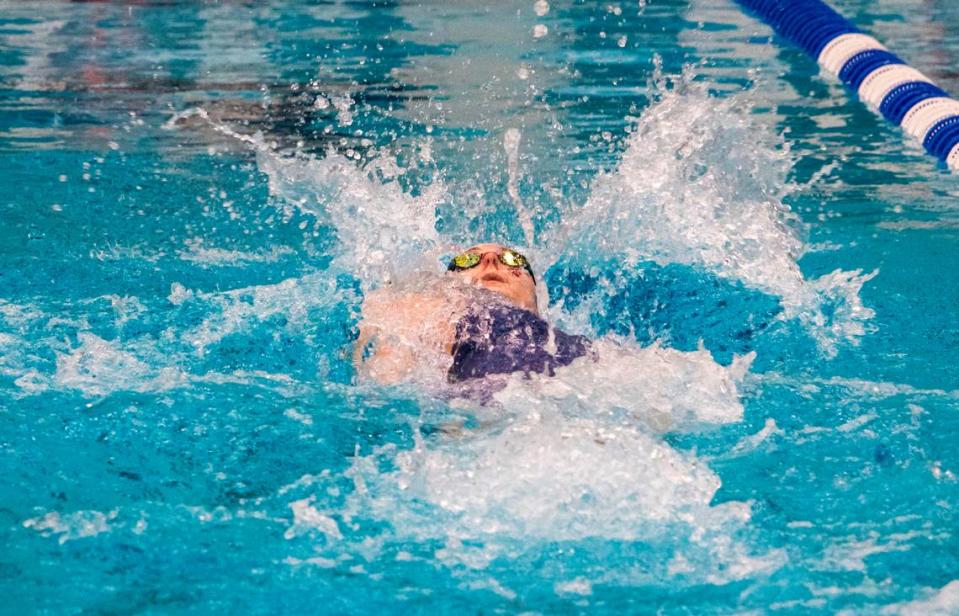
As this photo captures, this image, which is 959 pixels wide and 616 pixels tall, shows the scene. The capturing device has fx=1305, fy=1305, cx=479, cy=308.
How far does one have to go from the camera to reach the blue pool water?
9.01 ft

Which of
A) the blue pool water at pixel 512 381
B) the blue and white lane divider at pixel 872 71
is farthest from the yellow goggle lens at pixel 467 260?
the blue and white lane divider at pixel 872 71

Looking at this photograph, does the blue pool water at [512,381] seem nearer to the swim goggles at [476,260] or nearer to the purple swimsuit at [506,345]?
the purple swimsuit at [506,345]

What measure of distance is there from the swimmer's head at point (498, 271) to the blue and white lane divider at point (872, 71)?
313cm

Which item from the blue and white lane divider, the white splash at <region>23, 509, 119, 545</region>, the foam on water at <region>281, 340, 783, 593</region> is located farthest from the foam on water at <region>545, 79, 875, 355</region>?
the white splash at <region>23, 509, 119, 545</region>

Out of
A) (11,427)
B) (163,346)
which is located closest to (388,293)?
(163,346)

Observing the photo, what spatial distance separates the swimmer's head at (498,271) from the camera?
407 centimetres

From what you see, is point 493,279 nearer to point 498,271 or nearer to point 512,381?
point 498,271

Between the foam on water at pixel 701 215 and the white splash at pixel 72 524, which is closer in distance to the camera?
the white splash at pixel 72 524

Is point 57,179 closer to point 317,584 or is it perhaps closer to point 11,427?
point 11,427

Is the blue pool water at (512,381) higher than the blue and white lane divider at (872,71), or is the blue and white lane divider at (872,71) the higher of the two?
the blue and white lane divider at (872,71)

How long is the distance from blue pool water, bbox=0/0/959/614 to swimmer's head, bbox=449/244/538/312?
1.34 ft

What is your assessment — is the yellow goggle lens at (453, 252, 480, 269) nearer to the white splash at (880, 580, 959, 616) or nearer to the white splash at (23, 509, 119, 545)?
the white splash at (23, 509, 119, 545)

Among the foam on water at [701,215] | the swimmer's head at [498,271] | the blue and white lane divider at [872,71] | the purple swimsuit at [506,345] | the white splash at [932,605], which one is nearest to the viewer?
the white splash at [932,605]

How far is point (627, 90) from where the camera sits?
7727 mm
